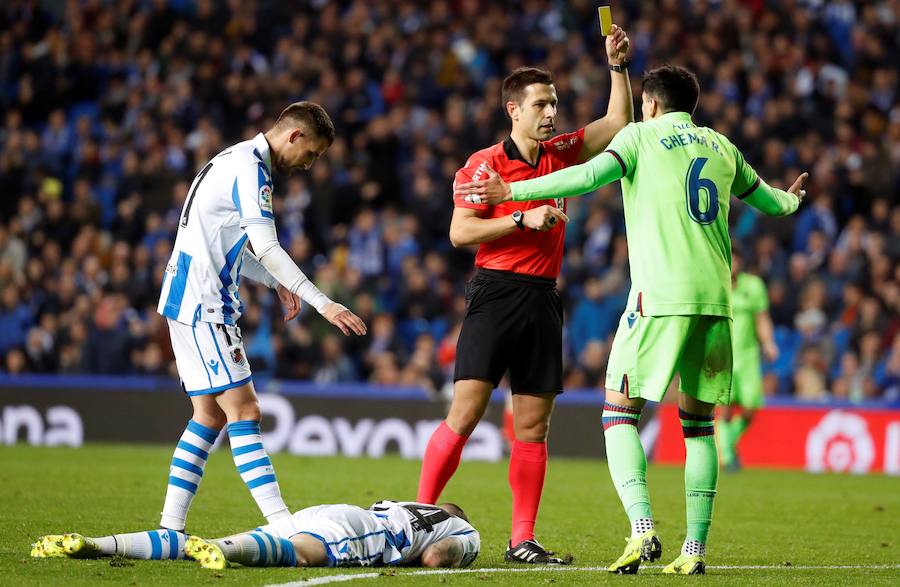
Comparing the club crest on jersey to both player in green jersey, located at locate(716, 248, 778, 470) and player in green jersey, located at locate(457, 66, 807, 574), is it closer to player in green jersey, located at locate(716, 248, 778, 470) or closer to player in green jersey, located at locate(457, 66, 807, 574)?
player in green jersey, located at locate(457, 66, 807, 574)

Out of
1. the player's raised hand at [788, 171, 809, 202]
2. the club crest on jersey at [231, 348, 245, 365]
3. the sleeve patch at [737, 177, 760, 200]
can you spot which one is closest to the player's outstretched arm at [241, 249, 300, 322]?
the club crest on jersey at [231, 348, 245, 365]

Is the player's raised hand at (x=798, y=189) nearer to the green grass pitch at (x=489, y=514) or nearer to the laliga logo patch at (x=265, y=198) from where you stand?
the green grass pitch at (x=489, y=514)

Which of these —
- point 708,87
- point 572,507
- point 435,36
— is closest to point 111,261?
point 435,36

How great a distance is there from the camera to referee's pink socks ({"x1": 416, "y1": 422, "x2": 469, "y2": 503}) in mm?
7613

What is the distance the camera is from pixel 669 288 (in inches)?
266

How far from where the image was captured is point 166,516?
710 cm

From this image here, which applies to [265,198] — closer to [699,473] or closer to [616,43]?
[616,43]

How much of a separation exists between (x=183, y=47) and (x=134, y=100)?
151cm

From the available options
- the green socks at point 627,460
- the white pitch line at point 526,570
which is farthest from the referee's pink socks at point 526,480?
the green socks at point 627,460

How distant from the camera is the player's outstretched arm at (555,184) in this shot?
670 centimetres

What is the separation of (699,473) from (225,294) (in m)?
2.61

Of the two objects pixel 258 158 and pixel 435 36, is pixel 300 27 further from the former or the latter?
pixel 258 158

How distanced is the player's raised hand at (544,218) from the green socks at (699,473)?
45.3 inches

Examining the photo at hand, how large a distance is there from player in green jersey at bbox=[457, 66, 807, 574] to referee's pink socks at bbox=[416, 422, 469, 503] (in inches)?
A: 40.9
